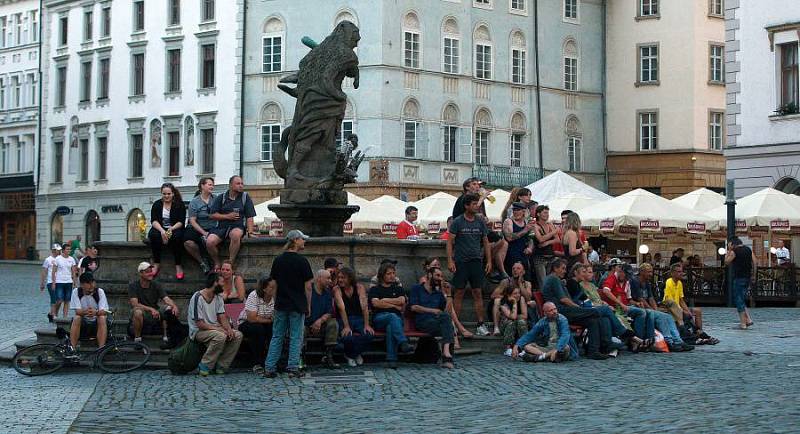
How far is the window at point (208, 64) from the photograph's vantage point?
6072 centimetres

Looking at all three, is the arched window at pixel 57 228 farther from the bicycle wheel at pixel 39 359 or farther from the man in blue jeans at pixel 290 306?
the man in blue jeans at pixel 290 306

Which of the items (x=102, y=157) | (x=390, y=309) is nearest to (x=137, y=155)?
(x=102, y=157)

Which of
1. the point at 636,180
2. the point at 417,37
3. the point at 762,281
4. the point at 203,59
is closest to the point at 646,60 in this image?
the point at 636,180

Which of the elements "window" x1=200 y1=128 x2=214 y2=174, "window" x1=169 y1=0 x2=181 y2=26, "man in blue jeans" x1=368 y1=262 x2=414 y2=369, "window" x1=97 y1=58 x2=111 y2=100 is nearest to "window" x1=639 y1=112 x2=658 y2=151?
"window" x1=200 y1=128 x2=214 y2=174

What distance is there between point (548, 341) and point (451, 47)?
123 ft

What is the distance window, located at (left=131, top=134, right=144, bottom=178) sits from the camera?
64750mm

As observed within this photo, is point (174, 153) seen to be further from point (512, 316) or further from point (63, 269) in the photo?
point (512, 316)

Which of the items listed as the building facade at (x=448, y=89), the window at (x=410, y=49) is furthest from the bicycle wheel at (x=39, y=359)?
the window at (x=410, y=49)

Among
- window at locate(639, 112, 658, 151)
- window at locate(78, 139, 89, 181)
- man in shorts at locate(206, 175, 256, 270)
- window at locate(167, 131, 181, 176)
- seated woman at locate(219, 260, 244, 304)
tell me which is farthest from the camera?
window at locate(78, 139, 89, 181)

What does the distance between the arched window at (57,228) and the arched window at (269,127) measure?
1569cm

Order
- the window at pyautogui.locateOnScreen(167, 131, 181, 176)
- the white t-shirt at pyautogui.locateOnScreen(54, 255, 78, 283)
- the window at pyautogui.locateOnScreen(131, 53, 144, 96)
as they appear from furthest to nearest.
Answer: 1. the window at pyautogui.locateOnScreen(131, 53, 144, 96)
2. the window at pyautogui.locateOnScreen(167, 131, 181, 176)
3. the white t-shirt at pyautogui.locateOnScreen(54, 255, 78, 283)

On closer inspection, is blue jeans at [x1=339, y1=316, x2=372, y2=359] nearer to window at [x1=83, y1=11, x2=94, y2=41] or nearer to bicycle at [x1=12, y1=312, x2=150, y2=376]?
bicycle at [x1=12, y1=312, x2=150, y2=376]

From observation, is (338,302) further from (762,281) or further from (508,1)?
(508,1)

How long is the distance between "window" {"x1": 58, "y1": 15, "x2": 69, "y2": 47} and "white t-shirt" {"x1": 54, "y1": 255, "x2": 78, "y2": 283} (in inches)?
1552
